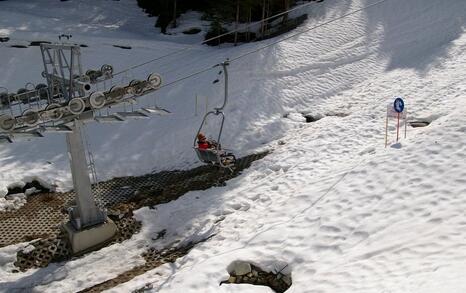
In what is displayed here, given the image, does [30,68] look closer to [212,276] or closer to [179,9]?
[179,9]

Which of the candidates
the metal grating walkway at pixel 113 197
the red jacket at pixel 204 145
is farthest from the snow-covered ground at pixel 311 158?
the red jacket at pixel 204 145

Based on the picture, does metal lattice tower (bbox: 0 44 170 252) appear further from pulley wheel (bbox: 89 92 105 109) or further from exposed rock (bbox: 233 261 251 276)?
exposed rock (bbox: 233 261 251 276)

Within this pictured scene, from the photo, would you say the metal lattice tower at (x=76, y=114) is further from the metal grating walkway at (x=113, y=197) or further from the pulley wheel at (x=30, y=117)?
the metal grating walkway at (x=113, y=197)

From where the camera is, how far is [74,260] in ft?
44.2

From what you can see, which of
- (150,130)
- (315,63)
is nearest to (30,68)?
(150,130)

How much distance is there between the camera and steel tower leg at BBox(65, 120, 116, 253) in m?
13.8

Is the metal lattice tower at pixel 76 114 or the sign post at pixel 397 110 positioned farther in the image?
the sign post at pixel 397 110

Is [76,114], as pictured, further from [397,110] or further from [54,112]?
[397,110]

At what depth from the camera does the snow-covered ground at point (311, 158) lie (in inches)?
410

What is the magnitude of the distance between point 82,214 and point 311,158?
718cm

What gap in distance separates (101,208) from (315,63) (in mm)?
13442

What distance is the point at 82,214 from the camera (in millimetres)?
14125

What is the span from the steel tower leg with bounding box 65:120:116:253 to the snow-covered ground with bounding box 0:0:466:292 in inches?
24.7

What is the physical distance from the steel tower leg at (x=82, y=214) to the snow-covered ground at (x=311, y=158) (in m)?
0.63
